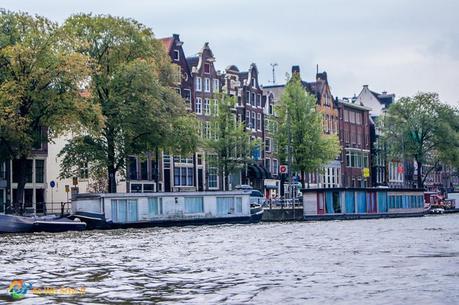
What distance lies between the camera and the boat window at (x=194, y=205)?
6525 cm

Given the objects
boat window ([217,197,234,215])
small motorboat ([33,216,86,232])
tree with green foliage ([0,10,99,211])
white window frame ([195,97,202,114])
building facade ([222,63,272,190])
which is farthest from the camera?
building facade ([222,63,272,190])

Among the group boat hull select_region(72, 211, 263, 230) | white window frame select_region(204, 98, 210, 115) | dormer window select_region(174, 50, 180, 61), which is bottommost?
boat hull select_region(72, 211, 263, 230)

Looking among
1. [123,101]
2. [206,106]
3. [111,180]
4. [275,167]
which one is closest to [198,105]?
[206,106]

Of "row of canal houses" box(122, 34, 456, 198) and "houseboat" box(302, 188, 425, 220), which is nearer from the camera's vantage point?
"houseboat" box(302, 188, 425, 220)

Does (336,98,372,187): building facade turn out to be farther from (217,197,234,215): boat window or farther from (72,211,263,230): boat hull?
(217,197,234,215): boat window

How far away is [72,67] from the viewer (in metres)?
59.3

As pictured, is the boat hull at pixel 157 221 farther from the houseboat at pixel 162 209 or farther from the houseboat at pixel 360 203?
the houseboat at pixel 360 203

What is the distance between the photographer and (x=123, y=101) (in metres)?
66.4

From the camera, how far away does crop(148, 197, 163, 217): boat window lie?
2460 inches

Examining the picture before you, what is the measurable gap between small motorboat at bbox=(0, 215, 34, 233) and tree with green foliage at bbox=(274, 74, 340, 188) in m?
36.9

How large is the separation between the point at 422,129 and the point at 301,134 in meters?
33.8

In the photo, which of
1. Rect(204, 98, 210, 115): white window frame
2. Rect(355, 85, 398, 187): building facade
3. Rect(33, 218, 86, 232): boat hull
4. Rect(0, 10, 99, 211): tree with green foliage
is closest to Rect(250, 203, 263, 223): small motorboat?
Rect(0, 10, 99, 211): tree with green foliage

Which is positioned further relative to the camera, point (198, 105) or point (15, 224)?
point (198, 105)

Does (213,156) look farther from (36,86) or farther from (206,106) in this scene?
(36,86)
